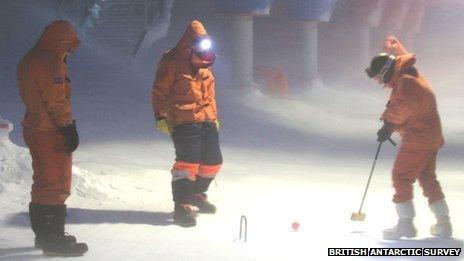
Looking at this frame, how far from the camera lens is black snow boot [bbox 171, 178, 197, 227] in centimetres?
568

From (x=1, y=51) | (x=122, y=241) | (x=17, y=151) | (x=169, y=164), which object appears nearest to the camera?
(x=122, y=241)

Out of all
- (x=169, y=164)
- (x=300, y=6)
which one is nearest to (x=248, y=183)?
(x=169, y=164)

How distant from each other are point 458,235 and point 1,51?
481 inches

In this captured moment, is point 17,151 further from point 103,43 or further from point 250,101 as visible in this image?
point 103,43

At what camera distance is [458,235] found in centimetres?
549

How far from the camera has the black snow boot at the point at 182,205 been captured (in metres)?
5.68

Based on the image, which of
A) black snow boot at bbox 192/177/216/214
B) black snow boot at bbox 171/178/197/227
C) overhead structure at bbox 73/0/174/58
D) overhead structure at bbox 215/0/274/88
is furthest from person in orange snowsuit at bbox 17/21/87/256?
overhead structure at bbox 73/0/174/58

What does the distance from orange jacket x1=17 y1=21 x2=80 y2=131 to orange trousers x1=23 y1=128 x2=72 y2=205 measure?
69 millimetres

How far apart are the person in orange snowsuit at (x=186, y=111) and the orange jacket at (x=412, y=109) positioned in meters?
1.53

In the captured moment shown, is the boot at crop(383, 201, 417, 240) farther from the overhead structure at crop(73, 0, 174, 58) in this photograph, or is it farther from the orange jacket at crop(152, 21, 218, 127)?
the overhead structure at crop(73, 0, 174, 58)

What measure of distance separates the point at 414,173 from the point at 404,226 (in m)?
0.41

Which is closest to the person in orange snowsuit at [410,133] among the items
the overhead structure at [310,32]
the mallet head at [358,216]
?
the mallet head at [358,216]

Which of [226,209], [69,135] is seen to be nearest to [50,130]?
[69,135]

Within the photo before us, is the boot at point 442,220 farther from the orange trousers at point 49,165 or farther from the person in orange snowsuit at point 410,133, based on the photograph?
the orange trousers at point 49,165
